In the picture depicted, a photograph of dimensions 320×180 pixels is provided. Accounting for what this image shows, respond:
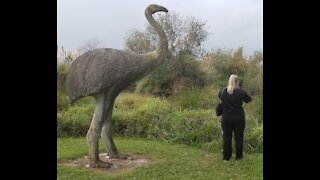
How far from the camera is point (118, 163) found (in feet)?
22.8

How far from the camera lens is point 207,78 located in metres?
15.5

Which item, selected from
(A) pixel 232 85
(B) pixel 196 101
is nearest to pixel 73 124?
(B) pixel 196 101

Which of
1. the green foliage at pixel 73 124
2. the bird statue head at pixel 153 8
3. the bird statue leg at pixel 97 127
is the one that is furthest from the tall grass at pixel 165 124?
the bird statue head at pixel 153 8

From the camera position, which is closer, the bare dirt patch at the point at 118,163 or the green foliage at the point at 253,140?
the bare dirt patch at the point at 118,163

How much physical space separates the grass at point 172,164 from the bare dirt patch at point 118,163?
0.50ft

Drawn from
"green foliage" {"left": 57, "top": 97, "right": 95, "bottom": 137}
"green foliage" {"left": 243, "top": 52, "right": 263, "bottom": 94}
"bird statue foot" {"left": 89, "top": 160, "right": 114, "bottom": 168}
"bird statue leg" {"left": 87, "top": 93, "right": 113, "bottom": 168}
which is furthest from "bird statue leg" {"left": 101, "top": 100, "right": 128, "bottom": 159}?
"green foliage" {"left": 243, "top": 52, "right": 263, "bottom": 94}

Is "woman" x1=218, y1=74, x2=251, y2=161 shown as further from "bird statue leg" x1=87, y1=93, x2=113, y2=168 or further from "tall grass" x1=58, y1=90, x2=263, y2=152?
"bird statue leg" x1=87, y1=93, x2=113, y2=168

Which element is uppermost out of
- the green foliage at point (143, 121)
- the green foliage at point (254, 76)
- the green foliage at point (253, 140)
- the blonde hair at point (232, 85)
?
the green foliage at point (254, 76)

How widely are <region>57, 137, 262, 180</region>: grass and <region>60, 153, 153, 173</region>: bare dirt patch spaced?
153mm

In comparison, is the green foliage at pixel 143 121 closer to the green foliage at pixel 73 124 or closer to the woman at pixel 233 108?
the green foliage at pixel 73 124

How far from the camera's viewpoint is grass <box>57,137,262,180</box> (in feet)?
20.7

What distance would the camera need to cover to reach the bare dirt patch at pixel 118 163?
21.4 ft
